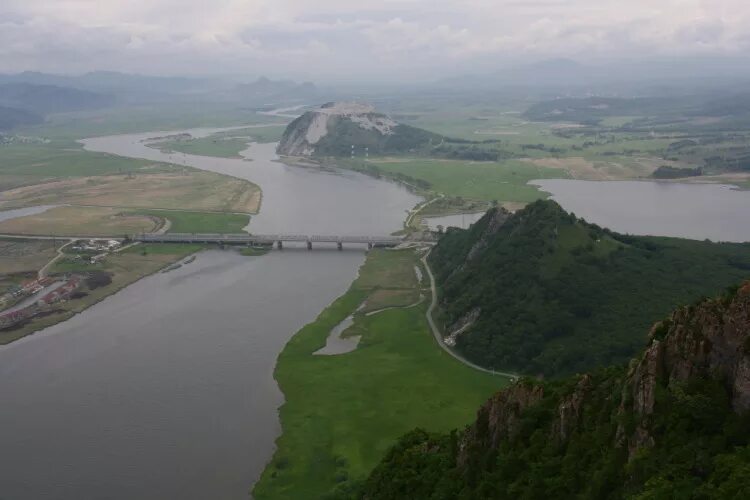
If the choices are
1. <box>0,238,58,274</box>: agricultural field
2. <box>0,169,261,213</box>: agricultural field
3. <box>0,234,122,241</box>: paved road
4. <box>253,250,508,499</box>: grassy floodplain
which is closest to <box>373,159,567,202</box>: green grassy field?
<box>0,169,261,213</box>: agricultural field

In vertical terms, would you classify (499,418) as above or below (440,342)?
above

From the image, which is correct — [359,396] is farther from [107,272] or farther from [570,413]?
[107,272]

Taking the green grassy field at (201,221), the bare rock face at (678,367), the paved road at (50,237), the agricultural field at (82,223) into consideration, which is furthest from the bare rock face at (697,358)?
the agricultural field at (82,223)

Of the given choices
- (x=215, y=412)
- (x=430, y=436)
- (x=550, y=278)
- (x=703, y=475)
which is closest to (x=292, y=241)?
(x=550, y=278)

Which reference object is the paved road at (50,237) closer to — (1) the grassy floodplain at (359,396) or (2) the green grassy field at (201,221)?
(2) the green grassy field at (201,221)

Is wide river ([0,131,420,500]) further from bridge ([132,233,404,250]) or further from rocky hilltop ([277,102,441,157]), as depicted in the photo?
rocky hilltop ([277,102,441,157])

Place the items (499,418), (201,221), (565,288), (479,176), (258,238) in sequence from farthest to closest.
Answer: (479,176) → (201,221) → (258,238) → (565,288) → (499,418)

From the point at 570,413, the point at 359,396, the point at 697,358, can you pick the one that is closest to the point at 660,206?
the point at 359,396
